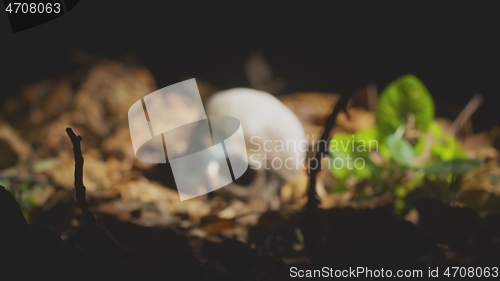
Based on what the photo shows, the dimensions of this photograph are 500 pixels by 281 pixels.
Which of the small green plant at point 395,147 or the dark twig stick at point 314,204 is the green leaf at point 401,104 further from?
the dark twig stick at point 314,204

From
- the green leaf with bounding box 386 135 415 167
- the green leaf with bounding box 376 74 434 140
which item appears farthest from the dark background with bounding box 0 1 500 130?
the green leaf with bounding box 386 135 415 167

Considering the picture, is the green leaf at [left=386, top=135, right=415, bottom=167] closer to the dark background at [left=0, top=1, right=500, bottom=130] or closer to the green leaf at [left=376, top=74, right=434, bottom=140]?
the green leaf at [left=376, top=74, right=434, bottom=140]

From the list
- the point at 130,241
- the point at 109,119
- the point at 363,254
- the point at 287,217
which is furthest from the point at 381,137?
the point at 109,119

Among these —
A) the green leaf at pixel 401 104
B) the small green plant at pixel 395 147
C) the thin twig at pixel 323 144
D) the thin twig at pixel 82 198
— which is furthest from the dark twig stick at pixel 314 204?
the green leaf at pixel 401 104

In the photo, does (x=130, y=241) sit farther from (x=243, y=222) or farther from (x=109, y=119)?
(x=109, y=119)

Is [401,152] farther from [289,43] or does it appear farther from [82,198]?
[82,198]
